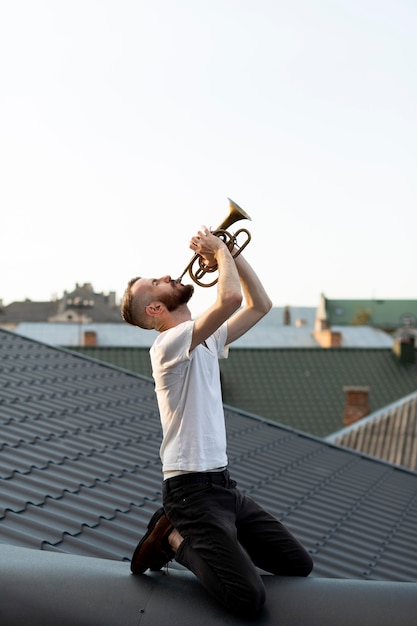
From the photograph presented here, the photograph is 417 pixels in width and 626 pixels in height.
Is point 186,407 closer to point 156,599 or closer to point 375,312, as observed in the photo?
point 156,599

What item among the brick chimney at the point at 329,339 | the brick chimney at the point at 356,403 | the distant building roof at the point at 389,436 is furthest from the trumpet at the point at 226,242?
the brick chimney at the point at 329,339

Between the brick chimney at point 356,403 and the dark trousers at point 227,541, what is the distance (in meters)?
23.3

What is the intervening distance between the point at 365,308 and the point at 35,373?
85.9 metres

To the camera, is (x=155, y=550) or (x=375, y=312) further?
(x=375, y=312)

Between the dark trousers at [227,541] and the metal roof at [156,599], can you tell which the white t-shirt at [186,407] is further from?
the metal roof at [156,599]

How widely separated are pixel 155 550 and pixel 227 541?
41cm

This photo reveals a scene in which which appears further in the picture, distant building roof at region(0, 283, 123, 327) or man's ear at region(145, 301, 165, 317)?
distant building roof at region(0, 283, 123, 327)

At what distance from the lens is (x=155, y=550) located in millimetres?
3762

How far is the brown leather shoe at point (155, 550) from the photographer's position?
3.74m

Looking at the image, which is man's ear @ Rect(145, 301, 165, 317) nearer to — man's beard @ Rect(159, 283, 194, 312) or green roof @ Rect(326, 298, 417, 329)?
man's beard @ Rect(159, 283, 194, 312)

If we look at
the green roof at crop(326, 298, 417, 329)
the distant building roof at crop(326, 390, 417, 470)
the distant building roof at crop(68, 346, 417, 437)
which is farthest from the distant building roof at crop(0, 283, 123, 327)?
the distant building roof at crop(326, 390, 417, 470)

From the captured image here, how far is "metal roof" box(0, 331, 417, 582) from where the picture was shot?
6109 mm

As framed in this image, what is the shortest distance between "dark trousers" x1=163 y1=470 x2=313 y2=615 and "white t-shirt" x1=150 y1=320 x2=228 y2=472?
7 centimetres

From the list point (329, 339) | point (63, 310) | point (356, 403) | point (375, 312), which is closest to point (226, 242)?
point (356, 403)
